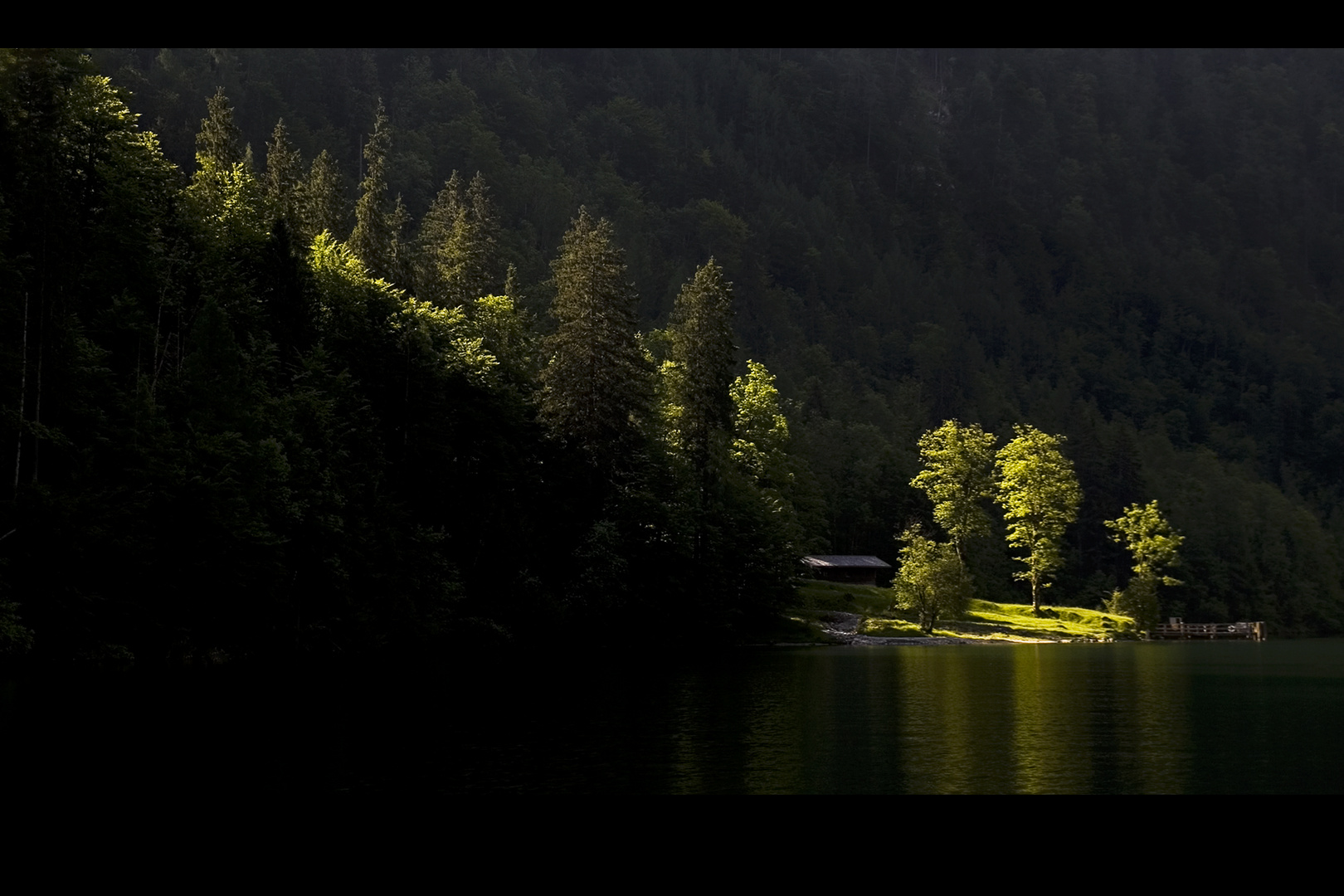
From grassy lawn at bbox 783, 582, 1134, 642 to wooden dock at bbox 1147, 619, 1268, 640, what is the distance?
14.7 ft

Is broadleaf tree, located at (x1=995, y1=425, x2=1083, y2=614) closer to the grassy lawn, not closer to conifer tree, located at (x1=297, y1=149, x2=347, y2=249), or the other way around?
the grassy lawn

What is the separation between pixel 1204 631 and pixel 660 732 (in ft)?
288

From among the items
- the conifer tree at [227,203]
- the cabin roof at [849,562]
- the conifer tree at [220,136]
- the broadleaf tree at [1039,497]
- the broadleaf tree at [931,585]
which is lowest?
the broadleaf tree at [931,585]

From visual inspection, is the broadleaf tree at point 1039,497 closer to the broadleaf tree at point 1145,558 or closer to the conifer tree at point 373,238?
the broadleaf tree at point 1145,558

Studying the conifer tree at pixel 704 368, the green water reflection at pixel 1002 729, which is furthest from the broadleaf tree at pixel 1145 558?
the green water reflection at pixel 1002 729

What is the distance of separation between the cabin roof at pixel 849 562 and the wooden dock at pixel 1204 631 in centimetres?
2144

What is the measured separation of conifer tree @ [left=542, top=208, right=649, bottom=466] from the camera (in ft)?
224

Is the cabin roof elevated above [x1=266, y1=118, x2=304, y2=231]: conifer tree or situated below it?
below

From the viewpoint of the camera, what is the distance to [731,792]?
1819cm

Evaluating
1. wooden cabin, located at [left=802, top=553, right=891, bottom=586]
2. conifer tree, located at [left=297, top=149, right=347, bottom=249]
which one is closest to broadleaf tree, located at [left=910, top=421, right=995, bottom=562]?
wooden cabin, located at [left=802, top=553, right=891, bottom=586]

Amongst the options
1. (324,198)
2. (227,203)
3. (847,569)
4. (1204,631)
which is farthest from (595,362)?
(1204,631)

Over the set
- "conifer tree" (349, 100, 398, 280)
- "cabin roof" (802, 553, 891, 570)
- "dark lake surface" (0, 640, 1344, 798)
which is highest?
"conifer tree" (349, 100, 398, 280)

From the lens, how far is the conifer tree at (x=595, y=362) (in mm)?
68125
